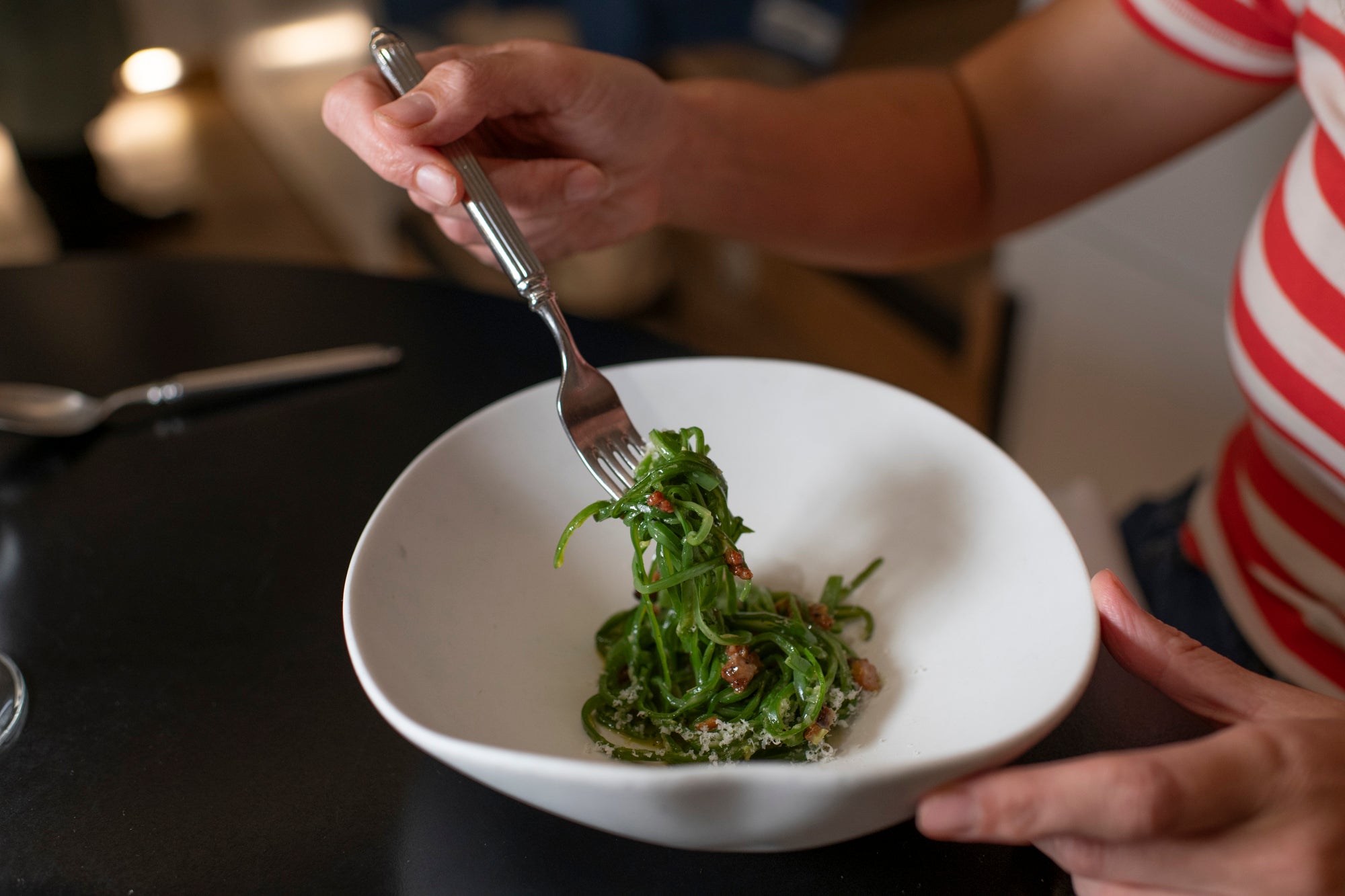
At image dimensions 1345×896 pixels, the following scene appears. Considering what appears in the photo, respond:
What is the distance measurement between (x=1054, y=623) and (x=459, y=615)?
48 centimetres

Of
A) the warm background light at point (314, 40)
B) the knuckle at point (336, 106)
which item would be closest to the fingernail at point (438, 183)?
the knuckle at point (336, 106)

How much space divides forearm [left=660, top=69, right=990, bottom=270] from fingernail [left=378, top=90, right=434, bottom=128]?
386 mm

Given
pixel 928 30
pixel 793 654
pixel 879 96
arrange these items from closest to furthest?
pixel 793 654 → pixel 879 96 → pixel 928 30

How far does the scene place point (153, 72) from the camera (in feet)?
14.9

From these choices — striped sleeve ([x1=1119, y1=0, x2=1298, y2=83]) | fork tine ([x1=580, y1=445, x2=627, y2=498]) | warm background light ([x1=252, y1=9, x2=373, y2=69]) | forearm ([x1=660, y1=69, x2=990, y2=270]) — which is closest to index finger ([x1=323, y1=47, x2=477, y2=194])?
fork tine ([x1=580, y1=445, x2=627, y2=498])

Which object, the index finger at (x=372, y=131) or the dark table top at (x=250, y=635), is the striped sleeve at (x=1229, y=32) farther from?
the index finger at (x=372, y=131)

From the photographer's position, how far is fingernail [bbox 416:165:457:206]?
0.94 meters

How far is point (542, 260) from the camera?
4.07ft

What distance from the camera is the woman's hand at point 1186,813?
0.59 metres

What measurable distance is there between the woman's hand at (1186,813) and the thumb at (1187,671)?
0.15 ft

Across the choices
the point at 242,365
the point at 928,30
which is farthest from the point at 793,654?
the point at 928,30

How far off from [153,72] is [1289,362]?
4.83 m

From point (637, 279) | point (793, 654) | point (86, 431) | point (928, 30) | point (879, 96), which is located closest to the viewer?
point (793, 654)

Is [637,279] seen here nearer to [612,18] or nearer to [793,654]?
[612,18]
